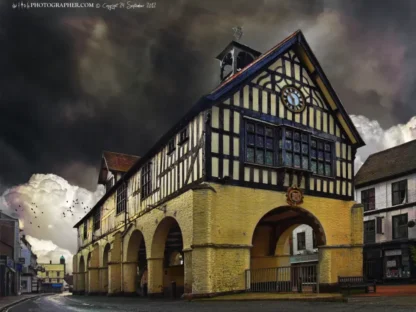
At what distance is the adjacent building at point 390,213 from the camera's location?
33.3m

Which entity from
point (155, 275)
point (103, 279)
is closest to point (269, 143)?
point (155, 275)

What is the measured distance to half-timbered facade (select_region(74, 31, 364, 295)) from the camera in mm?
19000

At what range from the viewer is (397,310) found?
37.5ft

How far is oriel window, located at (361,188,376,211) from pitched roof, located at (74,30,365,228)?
1437 centimetres

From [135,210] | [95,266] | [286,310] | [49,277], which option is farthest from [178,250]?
[49,277]

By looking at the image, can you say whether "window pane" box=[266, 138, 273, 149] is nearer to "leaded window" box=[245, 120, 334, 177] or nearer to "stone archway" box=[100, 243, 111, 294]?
"leaded window" box=[245, 120, 334, 177]

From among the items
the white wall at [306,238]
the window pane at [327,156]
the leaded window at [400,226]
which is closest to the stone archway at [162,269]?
the window pane at [327,156]

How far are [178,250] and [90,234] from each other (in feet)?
47.3

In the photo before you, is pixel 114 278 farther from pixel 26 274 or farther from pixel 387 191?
pixel 26 274

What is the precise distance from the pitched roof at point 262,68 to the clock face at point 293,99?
1.45 meters

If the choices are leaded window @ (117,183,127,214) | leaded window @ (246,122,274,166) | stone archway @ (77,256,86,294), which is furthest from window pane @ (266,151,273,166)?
stone archway @ (77,256,86,294)

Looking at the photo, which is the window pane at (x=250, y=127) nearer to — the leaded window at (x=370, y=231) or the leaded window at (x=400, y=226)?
the leaded window at (x=400, y=226)

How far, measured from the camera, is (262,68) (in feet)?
70.0

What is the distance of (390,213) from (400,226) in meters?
1.28
